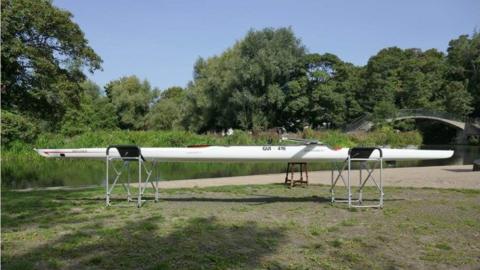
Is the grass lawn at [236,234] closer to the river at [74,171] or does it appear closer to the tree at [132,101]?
the river at [74,171]

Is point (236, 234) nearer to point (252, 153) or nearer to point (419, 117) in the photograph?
point (252, 153)

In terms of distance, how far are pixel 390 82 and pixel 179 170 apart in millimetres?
43196

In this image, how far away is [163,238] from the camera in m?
5.81

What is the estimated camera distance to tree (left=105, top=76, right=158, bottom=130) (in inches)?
2625

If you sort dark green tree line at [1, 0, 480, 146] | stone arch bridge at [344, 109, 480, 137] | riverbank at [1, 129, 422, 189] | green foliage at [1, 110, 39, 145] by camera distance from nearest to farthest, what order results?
riverbank at [1, 129, 422, 189]
green foliage at [1, 110, 39, 145]
dark green tree line at [1, 0, 480, 146]
stone arch bridge at [344, 109, 480, 137]

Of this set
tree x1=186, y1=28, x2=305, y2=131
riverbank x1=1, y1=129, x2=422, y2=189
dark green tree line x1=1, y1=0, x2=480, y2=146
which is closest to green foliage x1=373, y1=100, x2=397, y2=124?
dark green tree line x1=1, y1=0, x2=480, y2=146

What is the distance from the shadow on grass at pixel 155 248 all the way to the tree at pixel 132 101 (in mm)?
61119

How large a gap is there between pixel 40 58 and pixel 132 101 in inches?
1847

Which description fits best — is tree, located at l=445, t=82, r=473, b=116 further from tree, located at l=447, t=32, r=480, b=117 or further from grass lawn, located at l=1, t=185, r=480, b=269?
grass lawn, located at l=1, t=185, r=480, b=269

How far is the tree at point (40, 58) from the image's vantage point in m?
19.8

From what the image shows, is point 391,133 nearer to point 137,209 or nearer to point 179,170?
point 179,170

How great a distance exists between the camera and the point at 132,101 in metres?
66.7

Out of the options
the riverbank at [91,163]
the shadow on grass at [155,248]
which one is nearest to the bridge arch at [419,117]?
the riverbank at [91,163]

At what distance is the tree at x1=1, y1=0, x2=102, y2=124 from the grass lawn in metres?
12.1
